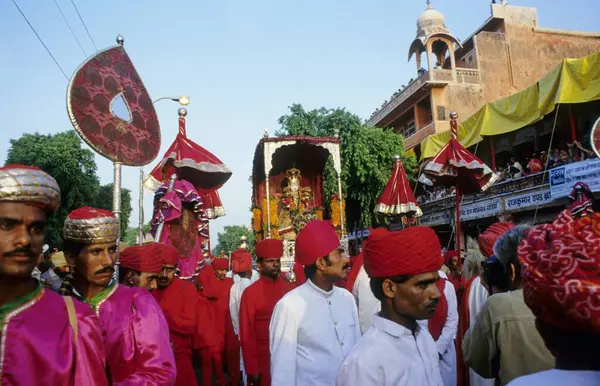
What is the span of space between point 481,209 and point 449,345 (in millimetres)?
15060

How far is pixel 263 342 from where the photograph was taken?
191 inches

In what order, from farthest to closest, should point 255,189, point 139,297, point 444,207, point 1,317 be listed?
point 444,207
point 255,189
point 139,297
point 1,317

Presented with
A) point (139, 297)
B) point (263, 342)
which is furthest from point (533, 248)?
point (263, 342)

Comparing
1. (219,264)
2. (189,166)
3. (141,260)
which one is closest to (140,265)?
(141,260)

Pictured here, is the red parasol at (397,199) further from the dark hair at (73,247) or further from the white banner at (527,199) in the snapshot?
the dark hair at (73,247)

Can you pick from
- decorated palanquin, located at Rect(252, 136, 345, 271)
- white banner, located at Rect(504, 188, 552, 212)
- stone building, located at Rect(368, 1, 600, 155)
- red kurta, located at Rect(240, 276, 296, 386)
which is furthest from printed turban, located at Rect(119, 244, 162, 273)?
stone building, located at Rect(368, 1, 600, 155)

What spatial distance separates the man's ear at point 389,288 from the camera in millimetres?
2148

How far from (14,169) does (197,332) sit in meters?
3.63

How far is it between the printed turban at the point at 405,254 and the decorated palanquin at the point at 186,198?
3981 mm

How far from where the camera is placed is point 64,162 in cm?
3169

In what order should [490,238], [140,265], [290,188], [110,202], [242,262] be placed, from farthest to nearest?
[110,202], [290,188], [242,262], [490,238], [140,265]

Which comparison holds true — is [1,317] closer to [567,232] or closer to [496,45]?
[567,232]

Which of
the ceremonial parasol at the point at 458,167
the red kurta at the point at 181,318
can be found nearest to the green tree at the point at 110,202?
the ceremonial parasol at the point at 458,167

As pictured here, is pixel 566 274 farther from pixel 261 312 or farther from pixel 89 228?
pixel 261 312
